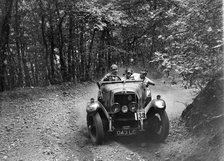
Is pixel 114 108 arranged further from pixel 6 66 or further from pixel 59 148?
pixel 6 66

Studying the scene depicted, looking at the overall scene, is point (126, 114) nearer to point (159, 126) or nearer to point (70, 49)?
point (159, 126)

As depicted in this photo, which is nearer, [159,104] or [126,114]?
[159,104]

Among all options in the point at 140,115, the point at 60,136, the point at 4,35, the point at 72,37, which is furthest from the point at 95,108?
the point at 72,37

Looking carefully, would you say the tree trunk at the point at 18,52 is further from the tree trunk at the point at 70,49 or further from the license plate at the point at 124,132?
the license plate at the point at 124,132

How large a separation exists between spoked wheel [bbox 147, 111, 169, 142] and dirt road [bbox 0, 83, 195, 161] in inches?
7.7

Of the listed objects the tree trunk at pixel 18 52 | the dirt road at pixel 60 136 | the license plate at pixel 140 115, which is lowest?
the dirt road at pixel 60 136

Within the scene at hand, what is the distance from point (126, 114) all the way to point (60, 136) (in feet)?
6.33

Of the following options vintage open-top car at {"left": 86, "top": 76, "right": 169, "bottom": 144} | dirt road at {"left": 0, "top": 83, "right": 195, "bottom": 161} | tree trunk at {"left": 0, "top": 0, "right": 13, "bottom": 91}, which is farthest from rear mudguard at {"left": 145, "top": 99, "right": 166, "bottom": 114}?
tree trunk at {"left": 0, "top": 0, "right": 13, "bottom": 91}

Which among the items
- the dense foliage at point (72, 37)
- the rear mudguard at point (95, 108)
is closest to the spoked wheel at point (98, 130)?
the rear mudguard at point (95, 108)

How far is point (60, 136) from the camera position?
804 cm

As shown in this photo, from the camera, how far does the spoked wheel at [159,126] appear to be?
7.27m

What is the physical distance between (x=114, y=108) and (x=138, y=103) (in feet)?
2.14

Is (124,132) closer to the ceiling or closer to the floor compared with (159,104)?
closer to the floor

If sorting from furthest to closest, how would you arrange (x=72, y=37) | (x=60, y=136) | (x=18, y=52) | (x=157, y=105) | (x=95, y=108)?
(x=72, y=37)
(x=18, y=52)
(x=60, y=136)
(x=95, y=108)
(x=157, y=105)
